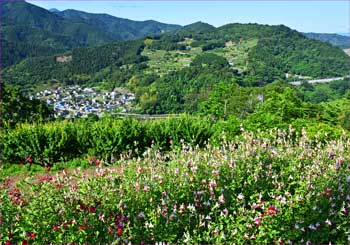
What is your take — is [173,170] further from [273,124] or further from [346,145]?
[273,124]

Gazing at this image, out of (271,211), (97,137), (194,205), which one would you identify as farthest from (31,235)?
(97,137)

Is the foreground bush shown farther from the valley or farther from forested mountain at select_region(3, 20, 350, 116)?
forested mountain at select_region(3, 20, 350, 116)

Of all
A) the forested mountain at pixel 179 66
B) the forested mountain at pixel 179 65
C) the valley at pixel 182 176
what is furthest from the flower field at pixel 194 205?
the forested mountain at pixel 179 66

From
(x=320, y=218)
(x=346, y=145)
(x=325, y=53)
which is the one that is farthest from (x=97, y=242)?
(x=325, y=53)

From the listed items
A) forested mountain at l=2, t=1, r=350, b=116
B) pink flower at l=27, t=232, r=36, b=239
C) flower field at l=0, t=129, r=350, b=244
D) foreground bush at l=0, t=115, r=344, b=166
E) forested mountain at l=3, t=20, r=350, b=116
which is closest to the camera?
pink flower at l=27, t=232, r=36, b=239

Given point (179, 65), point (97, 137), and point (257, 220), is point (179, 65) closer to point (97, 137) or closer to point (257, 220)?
point (97, 137)

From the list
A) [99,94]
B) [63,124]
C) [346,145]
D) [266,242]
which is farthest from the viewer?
[99,94]

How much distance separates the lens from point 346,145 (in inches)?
276

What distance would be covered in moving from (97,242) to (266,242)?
177 centimetres

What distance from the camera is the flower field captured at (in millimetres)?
4176

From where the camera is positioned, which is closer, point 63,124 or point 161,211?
point 161,211

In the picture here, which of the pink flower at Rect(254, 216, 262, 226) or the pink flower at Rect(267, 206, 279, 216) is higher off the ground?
the pink flower at Rect(267, 206, 279, 216)

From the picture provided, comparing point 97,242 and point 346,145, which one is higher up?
point 346,145

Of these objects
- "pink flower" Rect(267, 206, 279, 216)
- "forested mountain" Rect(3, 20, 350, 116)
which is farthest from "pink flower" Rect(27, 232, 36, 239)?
"forested mountain" Rect(3, 20, 350, 116)
